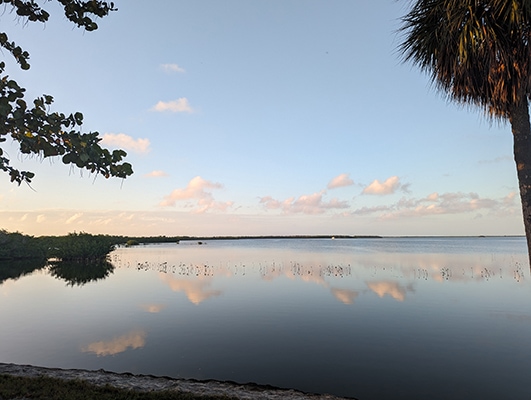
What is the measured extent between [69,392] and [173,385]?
2522 millimetres

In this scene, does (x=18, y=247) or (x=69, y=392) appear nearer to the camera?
(x=69, y=392)

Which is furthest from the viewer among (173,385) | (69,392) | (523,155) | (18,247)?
(18,247)

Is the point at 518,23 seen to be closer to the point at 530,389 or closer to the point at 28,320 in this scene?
the point at 530,389

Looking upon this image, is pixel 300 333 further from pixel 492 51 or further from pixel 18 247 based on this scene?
pixel 18 247

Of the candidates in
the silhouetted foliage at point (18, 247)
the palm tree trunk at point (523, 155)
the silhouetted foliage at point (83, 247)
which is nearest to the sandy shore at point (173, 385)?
the palm tree trunk at point (523, 155)

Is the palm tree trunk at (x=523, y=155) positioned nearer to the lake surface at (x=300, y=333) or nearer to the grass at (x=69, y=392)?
the lake surface at (x=300, y=333)

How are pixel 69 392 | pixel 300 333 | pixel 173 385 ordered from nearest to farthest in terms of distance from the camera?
1. pixel 69 392
2. pixel 173 385
3. pixel 300 333

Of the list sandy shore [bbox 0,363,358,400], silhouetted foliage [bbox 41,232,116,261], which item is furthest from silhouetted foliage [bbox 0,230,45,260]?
sandy shore [bbox 0,363,358,400]

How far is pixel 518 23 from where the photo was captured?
7512mm

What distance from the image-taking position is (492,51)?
26.3 feet

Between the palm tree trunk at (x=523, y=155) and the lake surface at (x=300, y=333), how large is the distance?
17.1ft

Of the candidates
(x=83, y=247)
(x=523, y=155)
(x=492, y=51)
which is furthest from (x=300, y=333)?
(x=83, y=247)

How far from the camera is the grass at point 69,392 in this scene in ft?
23.6

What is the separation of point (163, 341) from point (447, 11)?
49.0 feet
